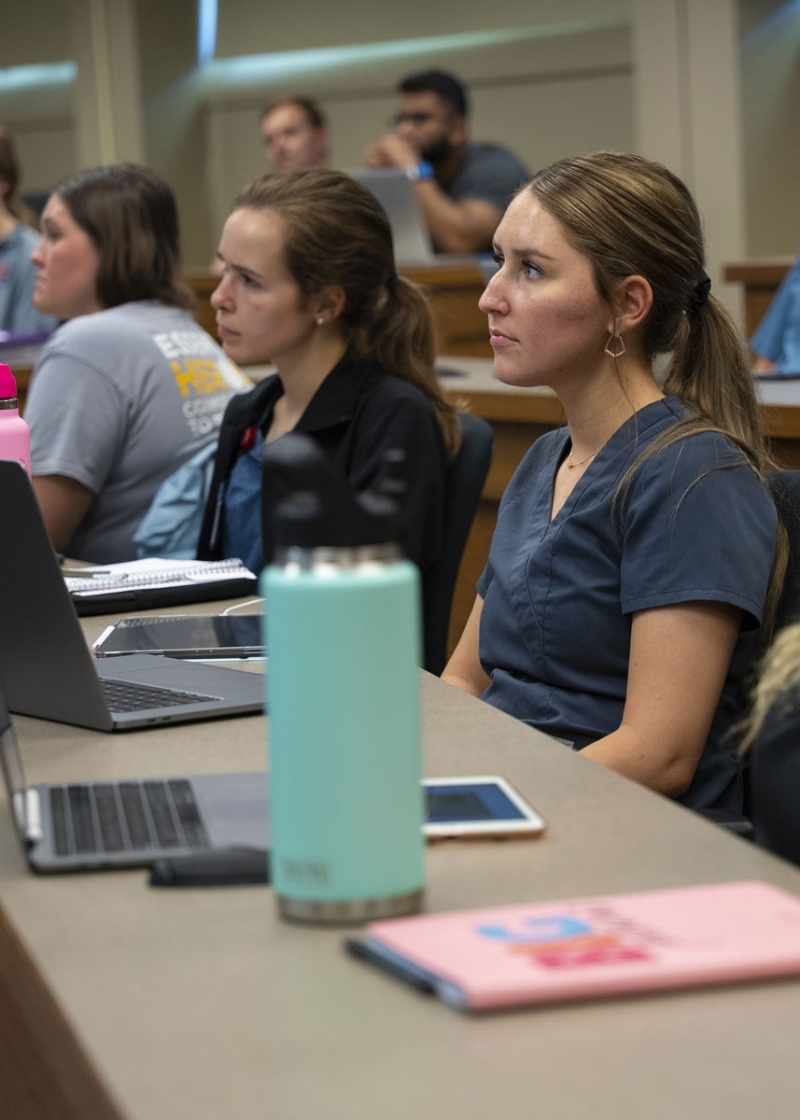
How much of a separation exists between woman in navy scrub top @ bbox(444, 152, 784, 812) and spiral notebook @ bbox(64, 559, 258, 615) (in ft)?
1.20

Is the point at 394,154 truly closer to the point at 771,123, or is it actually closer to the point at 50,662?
the point at 771,123

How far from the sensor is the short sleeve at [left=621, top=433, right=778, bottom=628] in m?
1.35

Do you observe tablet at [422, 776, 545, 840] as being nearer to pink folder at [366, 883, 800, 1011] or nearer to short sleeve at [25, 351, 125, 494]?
pink folder at [366, 883, 800, 1011]

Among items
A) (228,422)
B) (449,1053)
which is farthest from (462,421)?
(449,1053)

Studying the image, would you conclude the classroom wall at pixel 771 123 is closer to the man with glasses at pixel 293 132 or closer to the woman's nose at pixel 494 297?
the man with glasses at pixel 293 132

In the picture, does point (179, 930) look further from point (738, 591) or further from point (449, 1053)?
point (738, 591)

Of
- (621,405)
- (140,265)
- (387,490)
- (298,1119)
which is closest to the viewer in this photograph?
(298,1119)

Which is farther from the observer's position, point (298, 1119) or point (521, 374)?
point (521, 374)

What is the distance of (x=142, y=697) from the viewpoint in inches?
51.1

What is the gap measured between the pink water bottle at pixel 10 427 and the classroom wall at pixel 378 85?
4.83m

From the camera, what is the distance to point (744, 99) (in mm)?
5891

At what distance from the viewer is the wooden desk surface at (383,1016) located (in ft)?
1.98

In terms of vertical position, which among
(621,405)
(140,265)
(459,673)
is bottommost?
(459,673)

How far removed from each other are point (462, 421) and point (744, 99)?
168 inches
